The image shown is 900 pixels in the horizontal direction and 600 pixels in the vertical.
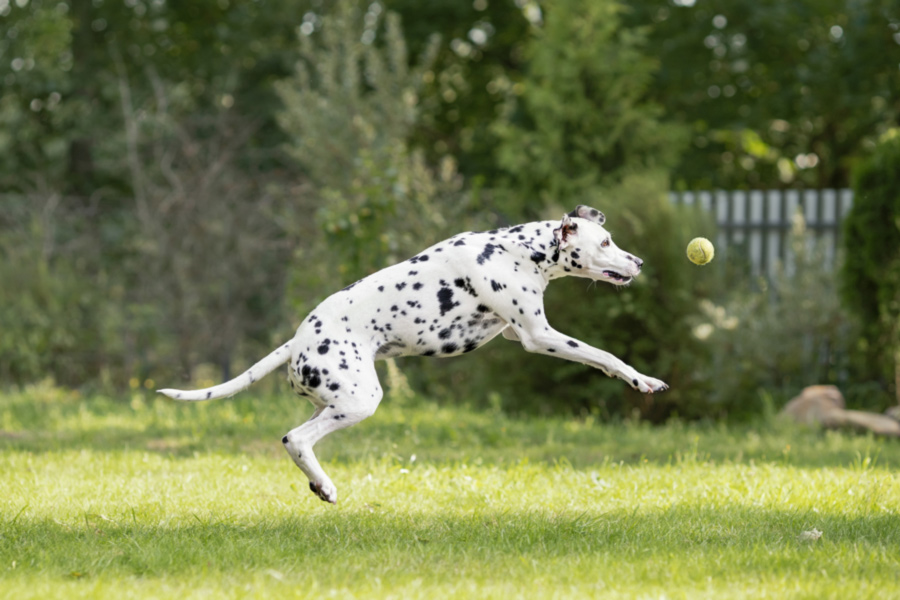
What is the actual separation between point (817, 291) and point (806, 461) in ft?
9.52

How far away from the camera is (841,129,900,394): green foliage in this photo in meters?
7.72

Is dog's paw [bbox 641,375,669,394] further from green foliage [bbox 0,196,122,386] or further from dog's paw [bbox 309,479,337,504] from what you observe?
green foliage [bbox 0,196,122,386]

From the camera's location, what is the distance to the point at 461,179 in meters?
10.2

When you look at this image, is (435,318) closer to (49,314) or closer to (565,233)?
(565,233)

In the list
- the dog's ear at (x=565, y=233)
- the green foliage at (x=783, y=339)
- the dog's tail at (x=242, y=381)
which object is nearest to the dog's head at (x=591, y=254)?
the dog's ear at (x=565, y=233)

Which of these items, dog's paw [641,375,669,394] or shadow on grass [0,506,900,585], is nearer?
shadow on grass [0,506,900,585]

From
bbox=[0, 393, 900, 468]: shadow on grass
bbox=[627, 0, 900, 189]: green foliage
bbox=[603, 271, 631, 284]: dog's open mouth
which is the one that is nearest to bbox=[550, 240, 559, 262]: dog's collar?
bbox=[603, 271, 631, 284]: dog's open mouth

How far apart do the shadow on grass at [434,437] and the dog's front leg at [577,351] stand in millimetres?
1618

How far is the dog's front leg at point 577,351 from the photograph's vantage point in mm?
4332

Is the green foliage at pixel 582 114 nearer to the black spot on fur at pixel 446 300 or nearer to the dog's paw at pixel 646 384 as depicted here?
the black spot on fur at pixel 446 300

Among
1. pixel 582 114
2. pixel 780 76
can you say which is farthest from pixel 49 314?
pixel 780 76

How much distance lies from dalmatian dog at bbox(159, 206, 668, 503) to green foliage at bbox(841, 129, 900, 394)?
13.3 feet

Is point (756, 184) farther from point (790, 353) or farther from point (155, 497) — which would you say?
point (155, 497)

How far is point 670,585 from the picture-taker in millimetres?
3279
